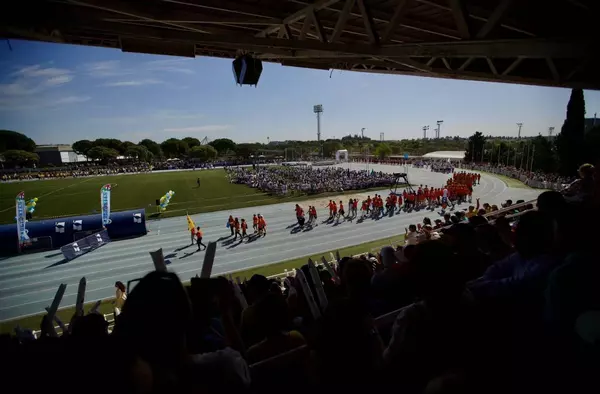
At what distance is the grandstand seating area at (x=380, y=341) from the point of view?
3.99ft

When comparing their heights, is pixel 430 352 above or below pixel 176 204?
above

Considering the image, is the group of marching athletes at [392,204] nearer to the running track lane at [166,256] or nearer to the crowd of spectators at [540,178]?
the running track lane at [166,256]

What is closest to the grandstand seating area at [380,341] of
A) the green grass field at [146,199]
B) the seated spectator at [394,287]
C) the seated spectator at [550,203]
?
A: the seated spectator at [550,203]

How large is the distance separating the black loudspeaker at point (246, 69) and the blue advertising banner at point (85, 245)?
56.4 feet

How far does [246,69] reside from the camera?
5.48 meters

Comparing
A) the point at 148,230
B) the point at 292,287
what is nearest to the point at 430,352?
the point at 292,287

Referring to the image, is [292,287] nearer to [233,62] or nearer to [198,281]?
[198,281]

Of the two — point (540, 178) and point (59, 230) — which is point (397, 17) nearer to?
point (59, 230)

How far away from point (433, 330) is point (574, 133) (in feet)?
110

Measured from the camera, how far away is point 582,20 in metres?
4.02

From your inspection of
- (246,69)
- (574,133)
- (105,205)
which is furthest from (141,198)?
(574,133)

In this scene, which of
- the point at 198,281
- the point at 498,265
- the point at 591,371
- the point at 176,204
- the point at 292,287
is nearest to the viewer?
the point at 591,371

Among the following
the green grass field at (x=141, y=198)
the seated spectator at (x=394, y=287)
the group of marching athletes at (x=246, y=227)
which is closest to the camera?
the seated spectator at (x=394, y=287)

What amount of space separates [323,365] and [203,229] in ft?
73.2
